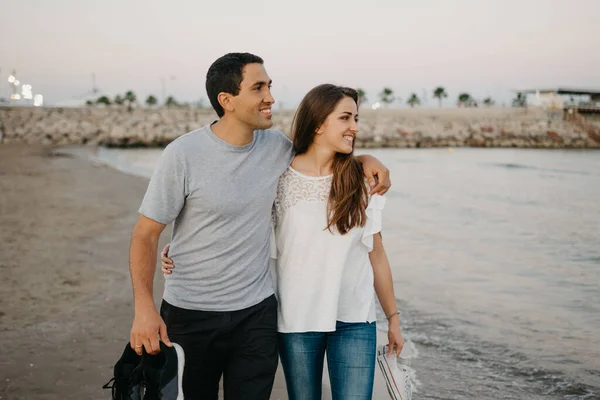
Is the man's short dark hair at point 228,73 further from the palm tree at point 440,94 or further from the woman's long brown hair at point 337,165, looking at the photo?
the palm tree at point 440,94

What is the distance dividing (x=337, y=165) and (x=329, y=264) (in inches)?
19.0

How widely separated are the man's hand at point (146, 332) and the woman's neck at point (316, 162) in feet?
3.37

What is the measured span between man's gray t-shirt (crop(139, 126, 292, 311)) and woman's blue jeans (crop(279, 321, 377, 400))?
13.0 inches

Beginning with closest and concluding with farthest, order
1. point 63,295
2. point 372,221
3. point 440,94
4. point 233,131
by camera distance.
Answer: point 233,131 → point 372,221 → point 63,295 → point 440,94

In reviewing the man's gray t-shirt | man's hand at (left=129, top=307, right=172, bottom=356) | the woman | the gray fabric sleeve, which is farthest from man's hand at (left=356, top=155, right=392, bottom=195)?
man's hand at (left=129, top=307, right=172, bottom=356)

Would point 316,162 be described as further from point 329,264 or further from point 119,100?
point 119,100

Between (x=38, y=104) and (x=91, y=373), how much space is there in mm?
76687

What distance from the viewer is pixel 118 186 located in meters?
19.1

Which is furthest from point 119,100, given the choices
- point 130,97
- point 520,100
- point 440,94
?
point 520,100

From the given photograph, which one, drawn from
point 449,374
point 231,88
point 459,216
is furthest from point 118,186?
point 231,88

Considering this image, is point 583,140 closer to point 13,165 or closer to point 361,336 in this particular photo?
point 13,165

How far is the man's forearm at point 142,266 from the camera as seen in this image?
2.64m

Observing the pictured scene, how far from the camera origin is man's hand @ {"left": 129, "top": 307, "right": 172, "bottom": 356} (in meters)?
2.54

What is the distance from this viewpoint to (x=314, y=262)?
299cm
